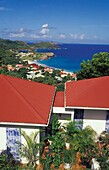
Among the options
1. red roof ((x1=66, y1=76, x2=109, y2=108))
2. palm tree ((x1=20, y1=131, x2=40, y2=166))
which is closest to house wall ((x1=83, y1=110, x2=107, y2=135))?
red roof ((x1=66, y1=76, x2=109, y2=108))

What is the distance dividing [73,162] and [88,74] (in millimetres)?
16730

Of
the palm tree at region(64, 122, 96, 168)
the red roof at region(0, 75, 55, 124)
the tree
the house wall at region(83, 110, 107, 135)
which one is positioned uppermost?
the tree

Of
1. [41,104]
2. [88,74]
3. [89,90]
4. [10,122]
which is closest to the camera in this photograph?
[10,122]

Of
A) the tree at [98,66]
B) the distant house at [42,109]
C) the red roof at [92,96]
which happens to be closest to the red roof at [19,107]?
the distant house at [42,109]

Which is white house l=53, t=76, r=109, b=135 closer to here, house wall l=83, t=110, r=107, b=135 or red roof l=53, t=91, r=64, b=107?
house wall l=83, t=110, r=107, b=135

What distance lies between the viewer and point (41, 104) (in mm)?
10492

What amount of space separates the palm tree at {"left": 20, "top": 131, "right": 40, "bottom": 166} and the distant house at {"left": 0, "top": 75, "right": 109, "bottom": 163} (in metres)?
0.27

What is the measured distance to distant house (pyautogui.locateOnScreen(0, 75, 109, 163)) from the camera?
336 inches

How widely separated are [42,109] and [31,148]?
8.28ft

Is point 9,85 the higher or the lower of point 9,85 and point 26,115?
the higher

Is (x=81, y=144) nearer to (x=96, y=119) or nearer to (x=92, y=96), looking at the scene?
(x=96, y=119)

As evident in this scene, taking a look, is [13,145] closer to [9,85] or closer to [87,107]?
[9,85]

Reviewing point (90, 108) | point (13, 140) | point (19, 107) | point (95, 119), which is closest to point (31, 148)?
point (13, 140)

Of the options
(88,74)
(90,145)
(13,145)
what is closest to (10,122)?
(13,145)
